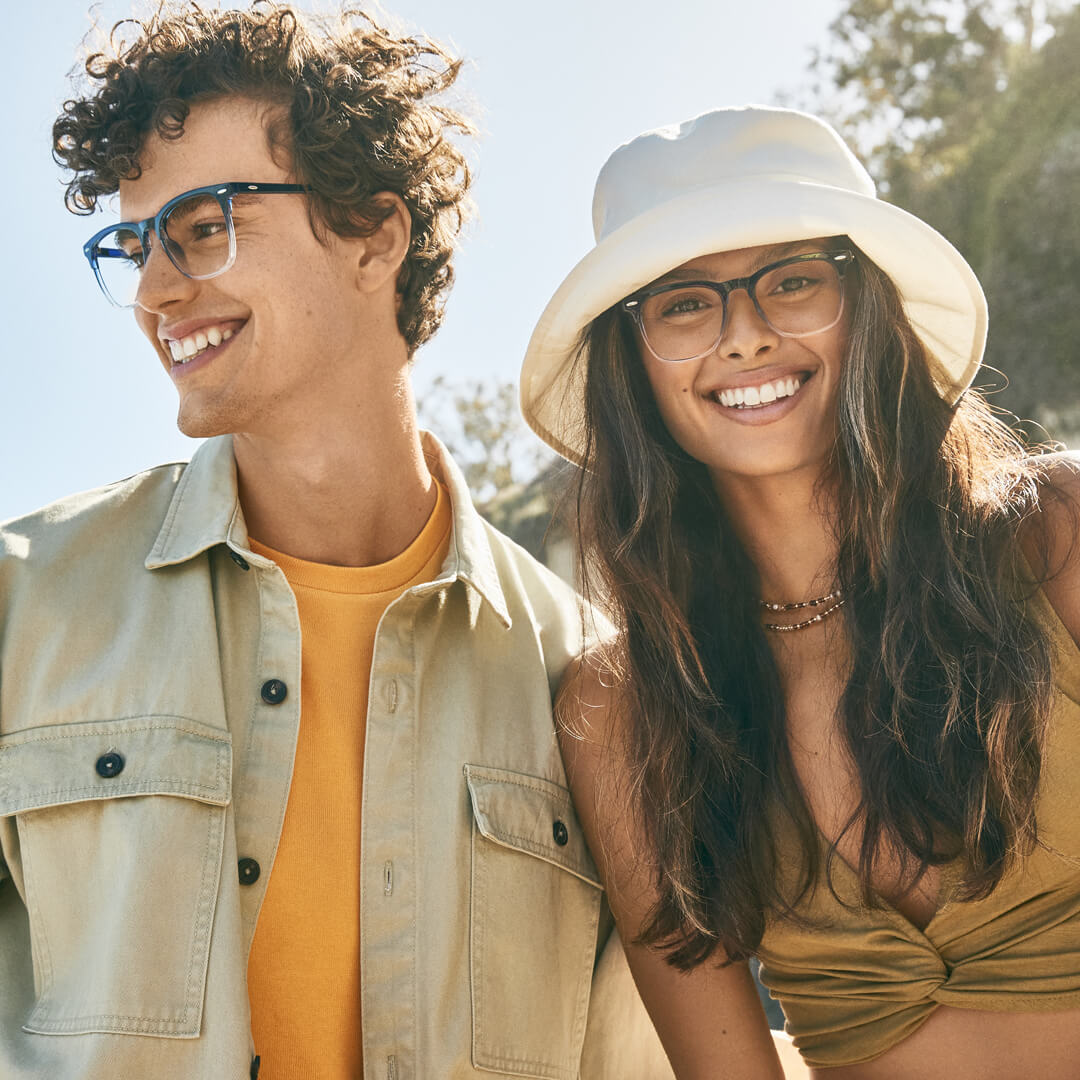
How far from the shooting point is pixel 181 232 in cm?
287

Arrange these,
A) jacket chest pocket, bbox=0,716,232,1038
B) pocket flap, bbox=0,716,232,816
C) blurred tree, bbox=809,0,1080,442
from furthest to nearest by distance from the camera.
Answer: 1. blurred tree, bbox=809,0,1080,442
2. pocket flap, bbox=0,716,232,816
3. jacket chest pocket, bbox=0,716,232,1038

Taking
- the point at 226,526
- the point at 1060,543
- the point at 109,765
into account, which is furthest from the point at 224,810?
the point at 1060,543

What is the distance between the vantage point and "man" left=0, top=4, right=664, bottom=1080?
238cm

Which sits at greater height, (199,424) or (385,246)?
(385,246)

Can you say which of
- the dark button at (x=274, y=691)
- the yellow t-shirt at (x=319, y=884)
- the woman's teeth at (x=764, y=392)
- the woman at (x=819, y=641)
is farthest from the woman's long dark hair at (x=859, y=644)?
the dark button at (x=274, y=691)

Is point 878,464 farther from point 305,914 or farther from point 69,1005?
point 69,1005

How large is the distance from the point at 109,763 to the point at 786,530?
1.55m

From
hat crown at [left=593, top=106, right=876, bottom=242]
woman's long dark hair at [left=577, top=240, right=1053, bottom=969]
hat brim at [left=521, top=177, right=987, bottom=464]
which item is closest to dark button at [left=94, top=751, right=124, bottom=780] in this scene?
woman's long dark hair at [left=577, top=240, right=1053, bottom=969]

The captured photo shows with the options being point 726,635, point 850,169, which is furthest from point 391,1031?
point 850,169

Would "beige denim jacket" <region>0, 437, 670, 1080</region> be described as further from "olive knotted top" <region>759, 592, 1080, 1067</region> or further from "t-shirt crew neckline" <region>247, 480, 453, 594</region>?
"olive knotted top" <region>759, 592, 1080, 1067</region>

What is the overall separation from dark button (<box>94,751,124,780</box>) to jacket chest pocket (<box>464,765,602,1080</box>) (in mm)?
725

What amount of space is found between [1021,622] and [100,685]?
184 cm

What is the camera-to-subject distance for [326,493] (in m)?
2.93

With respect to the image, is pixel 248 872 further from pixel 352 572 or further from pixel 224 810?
pixel 352 572
